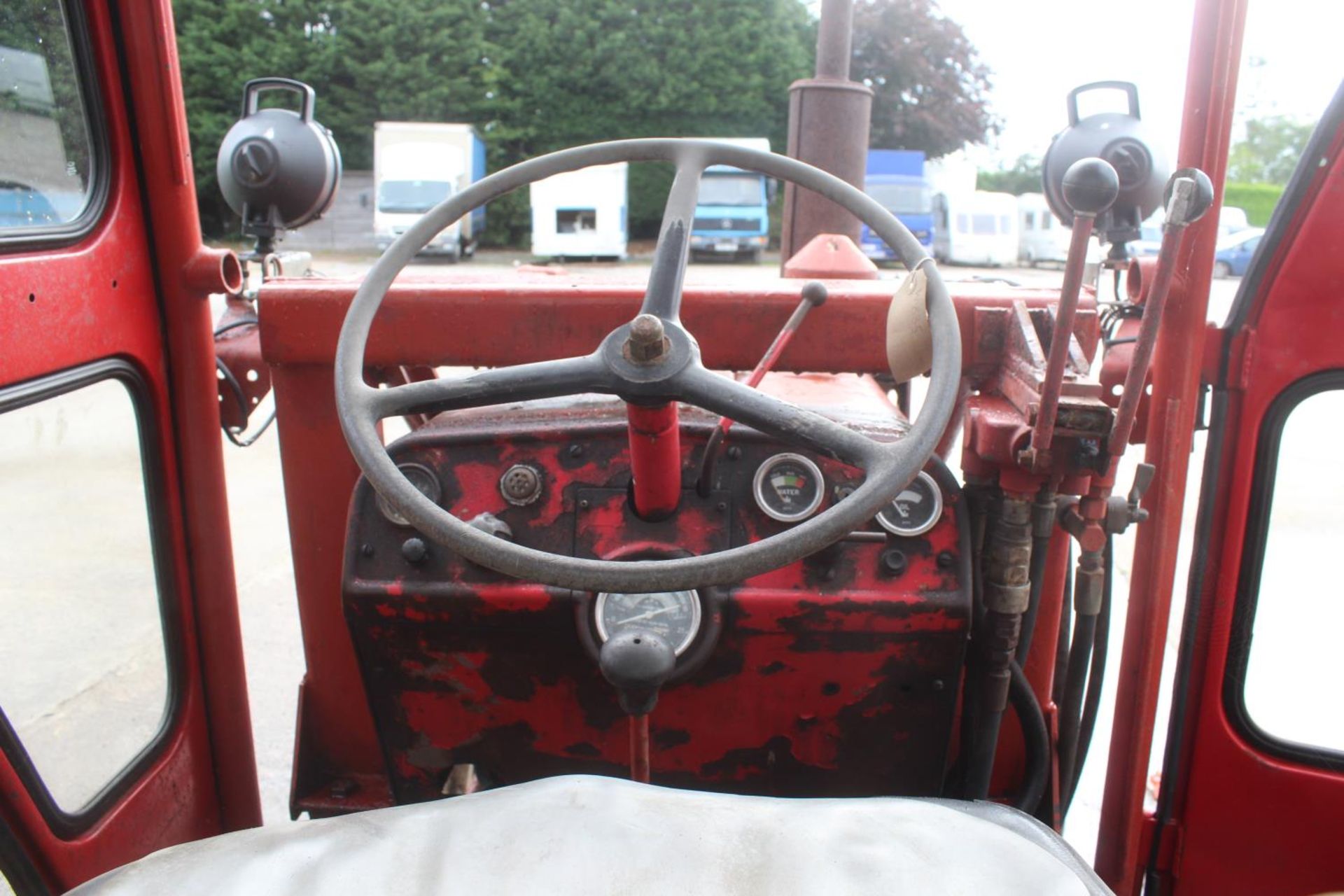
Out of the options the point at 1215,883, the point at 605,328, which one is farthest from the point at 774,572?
the point at 1215,883

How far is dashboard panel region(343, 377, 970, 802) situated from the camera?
4.92ft

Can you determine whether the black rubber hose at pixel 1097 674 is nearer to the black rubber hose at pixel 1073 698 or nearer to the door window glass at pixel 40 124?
the black rubber hose at pixel 1073 698

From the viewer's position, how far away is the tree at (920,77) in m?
23.6

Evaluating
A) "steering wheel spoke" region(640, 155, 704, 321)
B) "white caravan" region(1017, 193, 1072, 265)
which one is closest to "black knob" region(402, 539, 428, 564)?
"steering wheel spoke" region(640, 155, 704, 321)

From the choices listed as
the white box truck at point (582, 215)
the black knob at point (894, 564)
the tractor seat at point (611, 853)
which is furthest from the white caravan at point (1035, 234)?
the tractor seat at point (611, 853)

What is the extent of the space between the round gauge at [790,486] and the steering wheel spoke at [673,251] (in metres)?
0.31

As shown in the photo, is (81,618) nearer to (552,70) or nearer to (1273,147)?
(1273,147)

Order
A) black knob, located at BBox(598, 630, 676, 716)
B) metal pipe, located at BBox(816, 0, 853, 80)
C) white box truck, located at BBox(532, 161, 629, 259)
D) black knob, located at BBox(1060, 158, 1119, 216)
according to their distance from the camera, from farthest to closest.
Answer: white box truck, located at BBox(532, 161, 629, 259) → metal pipe, located at BBox(816, 0, 853, 80) → black knob, located at BBox(598, 630, 676, 716) → black knob, located at BBox(1060, 158, 1119, 216)

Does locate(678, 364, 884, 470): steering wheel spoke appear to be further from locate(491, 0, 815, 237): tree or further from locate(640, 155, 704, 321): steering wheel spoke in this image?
locate(491, 0, 815, 237): tree

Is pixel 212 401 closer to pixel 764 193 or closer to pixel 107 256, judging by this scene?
pixel 107 256

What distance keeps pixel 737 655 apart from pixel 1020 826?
0.56 meters

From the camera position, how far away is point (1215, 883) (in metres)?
1.57

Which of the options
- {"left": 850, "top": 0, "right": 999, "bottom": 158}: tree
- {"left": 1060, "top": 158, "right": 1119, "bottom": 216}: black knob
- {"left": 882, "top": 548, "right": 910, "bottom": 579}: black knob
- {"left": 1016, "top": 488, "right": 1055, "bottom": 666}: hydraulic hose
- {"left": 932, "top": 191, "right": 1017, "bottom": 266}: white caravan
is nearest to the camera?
{"left": 1060, "top": 158, "right": 1119, "bottom": 216}: black knob

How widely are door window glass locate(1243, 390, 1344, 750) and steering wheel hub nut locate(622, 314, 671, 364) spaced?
946mm
